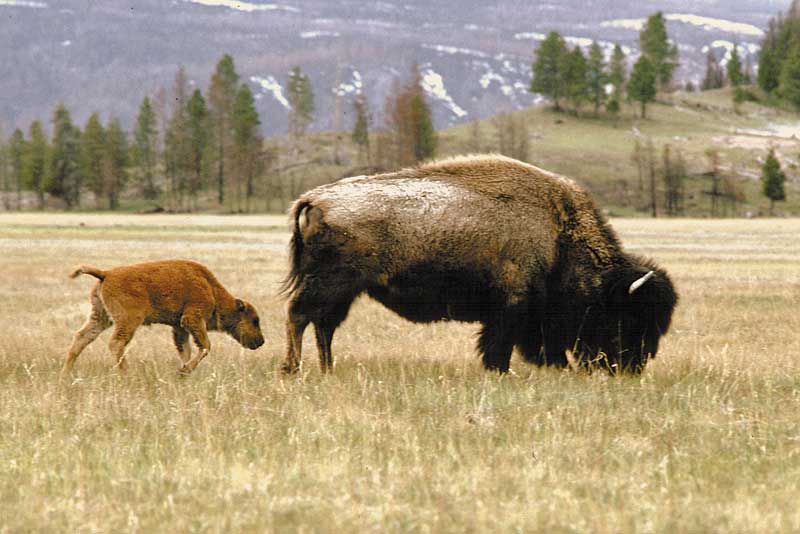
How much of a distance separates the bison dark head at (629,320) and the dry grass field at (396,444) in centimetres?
35

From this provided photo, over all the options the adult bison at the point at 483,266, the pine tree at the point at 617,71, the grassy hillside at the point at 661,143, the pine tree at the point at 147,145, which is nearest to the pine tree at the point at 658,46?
the grassy hillside at the point at 661,143

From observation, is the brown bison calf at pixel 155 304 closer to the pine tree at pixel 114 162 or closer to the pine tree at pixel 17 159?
the pine tree at pixel 114 162

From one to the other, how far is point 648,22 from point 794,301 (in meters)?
174

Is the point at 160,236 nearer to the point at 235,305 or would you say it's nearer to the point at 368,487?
the point at 235,305

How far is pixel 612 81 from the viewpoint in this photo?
15925 centimetres

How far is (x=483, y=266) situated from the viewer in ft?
30.9

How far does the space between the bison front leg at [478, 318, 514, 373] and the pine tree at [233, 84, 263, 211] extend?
4211 inches

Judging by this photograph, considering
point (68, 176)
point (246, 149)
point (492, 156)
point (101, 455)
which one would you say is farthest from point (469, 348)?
point (68, 176)

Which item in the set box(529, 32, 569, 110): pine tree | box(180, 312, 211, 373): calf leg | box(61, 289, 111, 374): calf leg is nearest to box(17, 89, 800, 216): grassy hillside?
box(529, 32, 569, 110): pine tree

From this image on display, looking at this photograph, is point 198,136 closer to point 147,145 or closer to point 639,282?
point 147,145

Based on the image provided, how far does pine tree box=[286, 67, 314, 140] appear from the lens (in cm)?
15388

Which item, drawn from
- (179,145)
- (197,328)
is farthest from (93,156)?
(197,328)

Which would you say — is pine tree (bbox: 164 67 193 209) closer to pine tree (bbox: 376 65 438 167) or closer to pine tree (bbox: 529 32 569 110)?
pine tree (bbox: 376 65 438 167)

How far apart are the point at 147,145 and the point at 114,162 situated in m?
9.65
